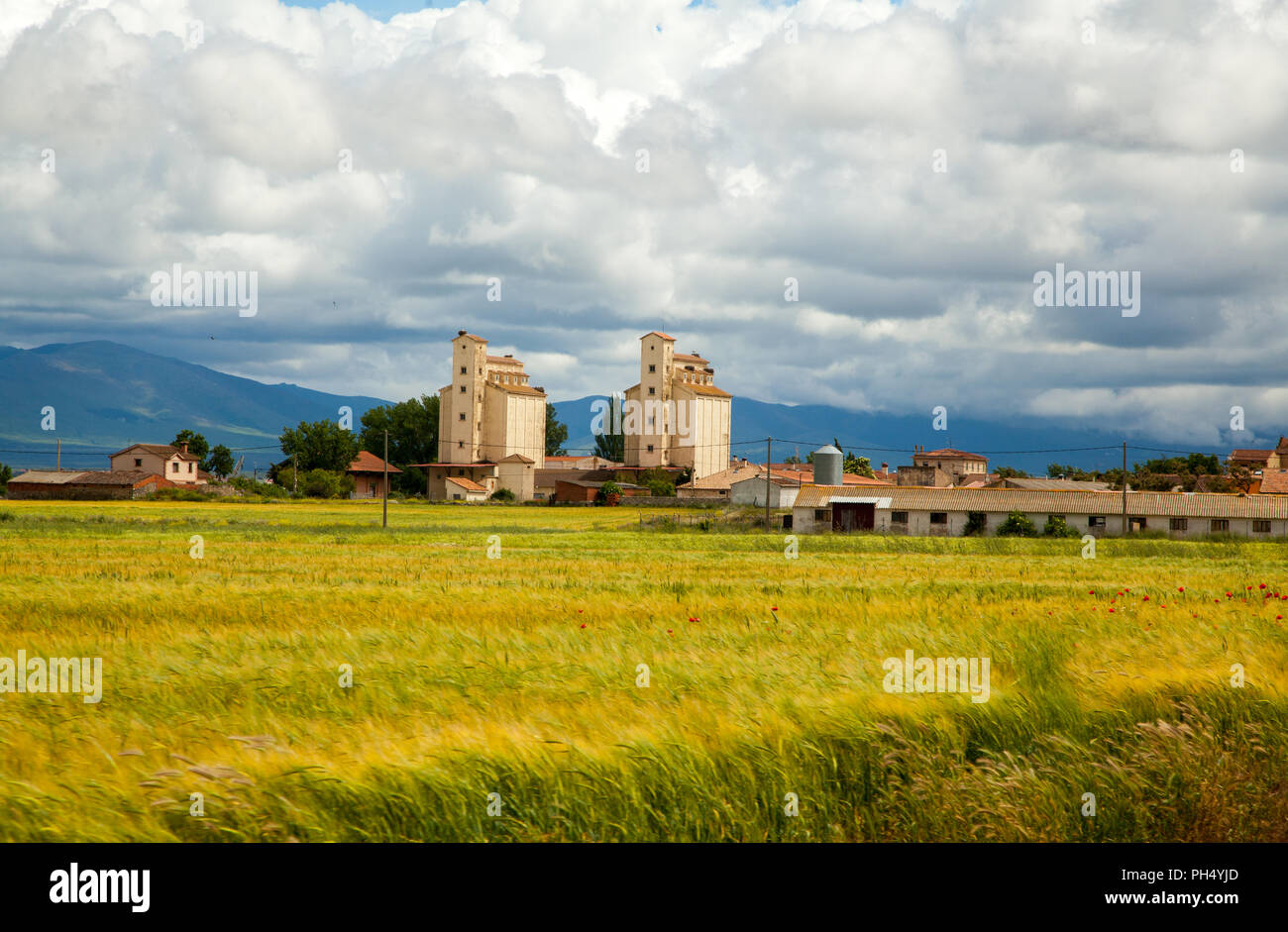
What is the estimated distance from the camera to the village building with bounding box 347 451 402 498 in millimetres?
145625

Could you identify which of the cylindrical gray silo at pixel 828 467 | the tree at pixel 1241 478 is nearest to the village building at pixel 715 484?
the cylindrical gray silo at pixel 828 467

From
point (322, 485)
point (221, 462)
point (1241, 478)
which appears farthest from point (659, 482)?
point (1241, 478)

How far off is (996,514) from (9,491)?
10118cm

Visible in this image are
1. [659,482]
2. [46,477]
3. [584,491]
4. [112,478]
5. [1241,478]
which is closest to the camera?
[112,478]

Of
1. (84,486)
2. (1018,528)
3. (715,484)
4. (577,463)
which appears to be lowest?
(1018,528)

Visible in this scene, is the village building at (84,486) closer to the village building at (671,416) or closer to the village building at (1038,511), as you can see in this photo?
the village building at (671,416)

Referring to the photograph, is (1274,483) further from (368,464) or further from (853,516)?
(368,464)

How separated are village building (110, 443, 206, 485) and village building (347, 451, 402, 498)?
67.2 ft

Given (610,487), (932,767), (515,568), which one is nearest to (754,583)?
(515,568)

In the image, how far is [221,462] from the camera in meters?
146

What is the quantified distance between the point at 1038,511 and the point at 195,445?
403ft

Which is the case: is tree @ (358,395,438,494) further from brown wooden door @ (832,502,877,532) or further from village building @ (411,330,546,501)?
brown wooden door @ (832,502,877,532)

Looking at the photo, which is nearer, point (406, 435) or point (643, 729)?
point (643, 729)

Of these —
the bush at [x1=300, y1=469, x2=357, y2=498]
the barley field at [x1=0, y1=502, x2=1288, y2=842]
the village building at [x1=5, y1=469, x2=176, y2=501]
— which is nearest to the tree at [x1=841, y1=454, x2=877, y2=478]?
the bush at [x1=300, y1=469, x2=357, y2=498]
